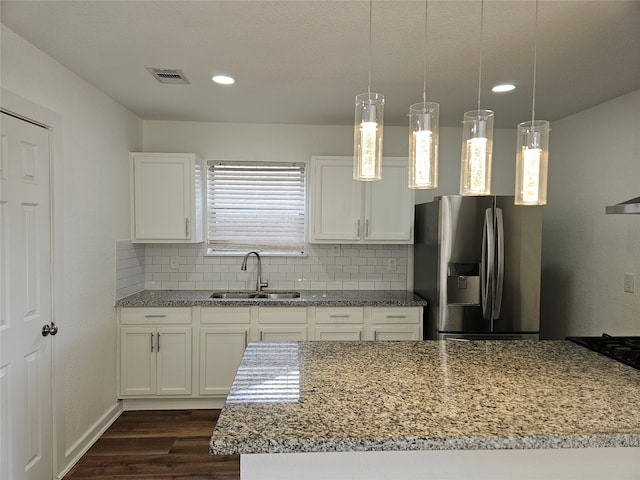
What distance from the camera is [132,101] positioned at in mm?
3170

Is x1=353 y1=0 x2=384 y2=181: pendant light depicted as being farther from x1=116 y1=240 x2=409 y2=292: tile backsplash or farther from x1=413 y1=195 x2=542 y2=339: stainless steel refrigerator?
x1=116 y1=240 x2=409 y2=292: tile backsplash

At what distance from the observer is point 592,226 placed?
3.19 metres

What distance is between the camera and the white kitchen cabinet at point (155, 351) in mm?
3271

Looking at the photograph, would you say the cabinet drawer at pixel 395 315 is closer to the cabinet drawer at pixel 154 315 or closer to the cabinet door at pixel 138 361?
the cabinet drawer at pixel 154 315

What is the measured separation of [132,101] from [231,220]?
130 centimetres

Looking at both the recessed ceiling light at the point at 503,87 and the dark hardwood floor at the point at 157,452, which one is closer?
the dark hardwood floor at the point at 157,452

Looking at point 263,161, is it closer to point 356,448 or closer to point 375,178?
point 375,178

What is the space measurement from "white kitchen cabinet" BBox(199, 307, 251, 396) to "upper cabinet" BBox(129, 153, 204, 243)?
77 cm

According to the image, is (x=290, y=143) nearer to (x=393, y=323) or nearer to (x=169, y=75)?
(x=169, y=75)

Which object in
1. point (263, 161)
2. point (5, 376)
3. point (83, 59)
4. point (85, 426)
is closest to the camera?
point (5, 376)

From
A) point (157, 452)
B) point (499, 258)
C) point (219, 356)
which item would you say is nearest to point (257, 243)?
point (219, 356)

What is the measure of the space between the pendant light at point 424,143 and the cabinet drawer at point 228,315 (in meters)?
2.31

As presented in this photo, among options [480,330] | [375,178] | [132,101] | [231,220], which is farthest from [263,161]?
[375,178]

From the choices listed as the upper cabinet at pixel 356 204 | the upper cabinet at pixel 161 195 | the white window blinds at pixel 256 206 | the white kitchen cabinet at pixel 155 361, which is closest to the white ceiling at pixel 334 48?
the upper cabinet at pixel 161 195
